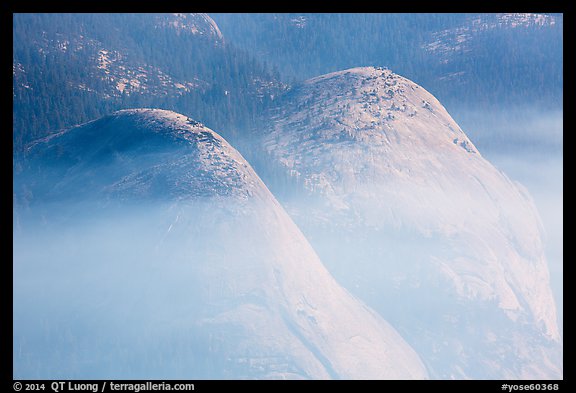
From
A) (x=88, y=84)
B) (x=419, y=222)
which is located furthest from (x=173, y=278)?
(x=88, y=84)

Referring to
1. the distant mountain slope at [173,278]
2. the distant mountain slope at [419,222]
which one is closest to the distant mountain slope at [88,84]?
the distant mountain slope at [419,222]

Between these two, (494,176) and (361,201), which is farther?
(494,176)

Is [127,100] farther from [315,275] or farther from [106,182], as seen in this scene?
[315,275]

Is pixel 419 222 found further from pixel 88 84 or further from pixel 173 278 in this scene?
pixel 88 84

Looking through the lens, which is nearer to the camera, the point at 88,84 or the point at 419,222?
the point at 419,222

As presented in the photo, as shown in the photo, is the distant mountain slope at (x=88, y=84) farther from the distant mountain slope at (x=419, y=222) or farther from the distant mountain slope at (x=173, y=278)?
the distant mountain slope at (x=173, y=278)
